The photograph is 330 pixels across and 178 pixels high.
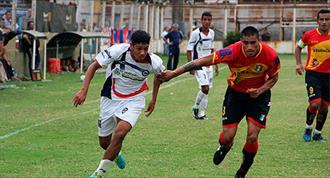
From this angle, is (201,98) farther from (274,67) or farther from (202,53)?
Answer: (274,67)

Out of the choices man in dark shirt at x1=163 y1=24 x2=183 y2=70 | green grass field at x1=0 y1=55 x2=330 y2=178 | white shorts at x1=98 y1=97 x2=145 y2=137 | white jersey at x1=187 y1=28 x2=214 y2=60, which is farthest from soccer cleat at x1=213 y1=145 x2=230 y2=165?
man in dark shirt at x1=163 y1=24 x2=183 y2=70

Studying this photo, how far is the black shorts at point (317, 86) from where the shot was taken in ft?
43.8

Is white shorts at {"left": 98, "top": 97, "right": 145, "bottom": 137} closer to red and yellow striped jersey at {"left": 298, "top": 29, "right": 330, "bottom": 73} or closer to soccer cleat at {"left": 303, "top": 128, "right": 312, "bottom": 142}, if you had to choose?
red and yellow striped jersey at {"left": 298, "top": 29, "right": 330, "bottom": 73}

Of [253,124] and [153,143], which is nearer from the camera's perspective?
[253,124]

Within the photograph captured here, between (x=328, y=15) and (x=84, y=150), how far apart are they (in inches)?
175

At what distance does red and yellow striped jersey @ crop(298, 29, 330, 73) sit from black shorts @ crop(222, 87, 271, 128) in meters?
3.39

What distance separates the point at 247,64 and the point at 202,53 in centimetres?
762

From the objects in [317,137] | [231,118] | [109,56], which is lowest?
[317,137]

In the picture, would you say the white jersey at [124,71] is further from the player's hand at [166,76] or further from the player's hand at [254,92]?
the player's hand at [254,92]

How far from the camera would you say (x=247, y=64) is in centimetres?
1001

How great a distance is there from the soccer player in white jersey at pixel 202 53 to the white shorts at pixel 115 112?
6898mm

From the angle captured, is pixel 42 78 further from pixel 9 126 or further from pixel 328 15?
pixel 328 15

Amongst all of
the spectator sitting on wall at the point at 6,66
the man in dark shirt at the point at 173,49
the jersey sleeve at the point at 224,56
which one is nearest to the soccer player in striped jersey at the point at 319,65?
the jersey sleeve at the point at 224,56

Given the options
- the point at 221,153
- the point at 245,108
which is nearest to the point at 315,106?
the point at 245,108
